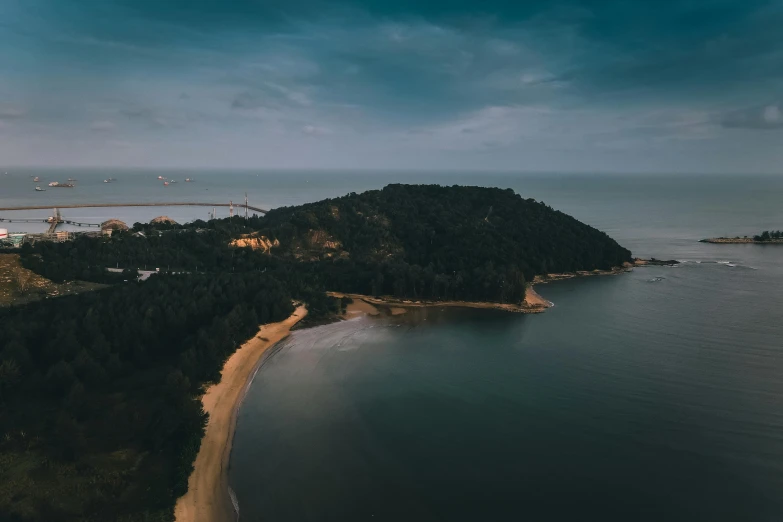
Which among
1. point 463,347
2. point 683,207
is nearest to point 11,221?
point 463,347

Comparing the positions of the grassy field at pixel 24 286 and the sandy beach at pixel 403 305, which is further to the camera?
the sandy beach at pixel 403 305

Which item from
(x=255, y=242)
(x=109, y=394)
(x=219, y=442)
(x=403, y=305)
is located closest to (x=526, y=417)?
(x=219, y=442)

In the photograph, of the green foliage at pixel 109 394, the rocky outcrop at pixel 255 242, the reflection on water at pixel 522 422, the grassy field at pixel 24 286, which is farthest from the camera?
the rocky outcrop at pixel 255 242

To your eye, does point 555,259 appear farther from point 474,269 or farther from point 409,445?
point 409,445

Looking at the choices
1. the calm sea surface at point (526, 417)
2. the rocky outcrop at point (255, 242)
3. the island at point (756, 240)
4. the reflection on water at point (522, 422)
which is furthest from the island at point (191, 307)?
the island at point (756, 240)

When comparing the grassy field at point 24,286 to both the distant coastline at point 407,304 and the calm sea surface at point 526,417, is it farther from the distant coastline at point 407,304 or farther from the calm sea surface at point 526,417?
the distant coastline at point 407,304

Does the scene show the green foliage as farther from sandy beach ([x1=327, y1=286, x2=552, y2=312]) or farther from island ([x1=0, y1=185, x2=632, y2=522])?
sandy beach ([x1=327, y1=286, x2=552, y2=312])
